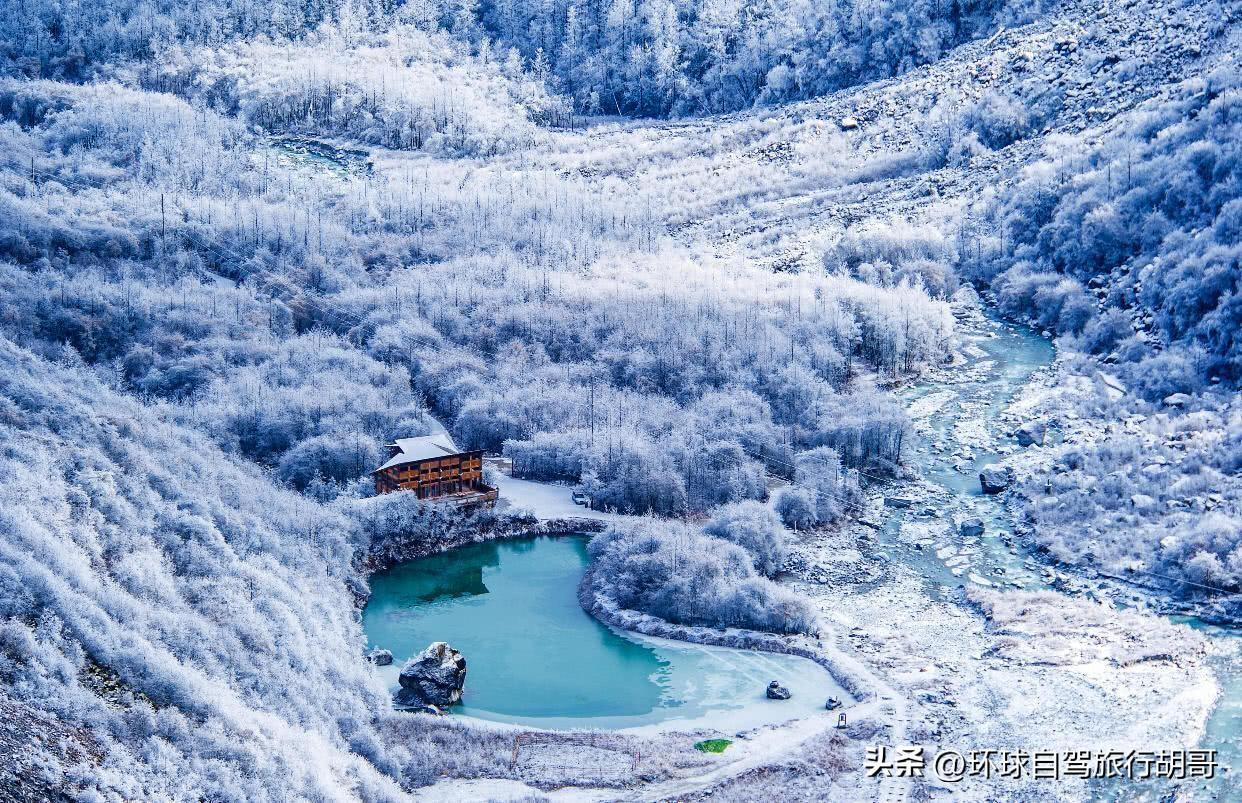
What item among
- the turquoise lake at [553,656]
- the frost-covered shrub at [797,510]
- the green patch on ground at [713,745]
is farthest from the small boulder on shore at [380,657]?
the frost-covered shrub at [797,510]

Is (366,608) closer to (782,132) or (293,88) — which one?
(782,132)

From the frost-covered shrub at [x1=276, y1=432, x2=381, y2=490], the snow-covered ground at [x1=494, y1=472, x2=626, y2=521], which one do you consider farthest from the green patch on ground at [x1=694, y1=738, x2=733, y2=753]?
the frost-covered shrub at [x1=276, y1=432, x2=381, y2=490]

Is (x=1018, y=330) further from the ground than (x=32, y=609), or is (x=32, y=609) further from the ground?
(x=32, y=609)

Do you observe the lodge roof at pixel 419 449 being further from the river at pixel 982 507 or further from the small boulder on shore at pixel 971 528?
the small boulder on shore at pixel 971 528

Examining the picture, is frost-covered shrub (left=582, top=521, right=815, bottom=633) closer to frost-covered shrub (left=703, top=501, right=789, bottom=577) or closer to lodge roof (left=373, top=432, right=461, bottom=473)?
frost-covered shrub (left=703, top=501, right=789, bottom=577)

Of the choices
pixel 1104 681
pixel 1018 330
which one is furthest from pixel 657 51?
pixel 1104 681

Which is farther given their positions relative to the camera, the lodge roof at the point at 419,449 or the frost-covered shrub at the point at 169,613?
the lodge roof at the point at 419,449
